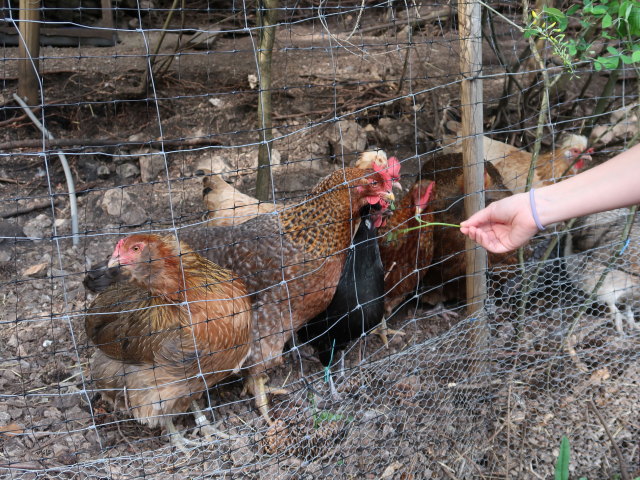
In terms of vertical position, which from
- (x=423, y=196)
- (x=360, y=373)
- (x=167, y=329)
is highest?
(x=423, y=196)

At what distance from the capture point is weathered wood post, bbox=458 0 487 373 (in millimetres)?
2689

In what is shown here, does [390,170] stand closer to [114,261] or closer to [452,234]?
[452,234]

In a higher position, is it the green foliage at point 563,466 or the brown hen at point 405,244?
the brown hen at point 405,244

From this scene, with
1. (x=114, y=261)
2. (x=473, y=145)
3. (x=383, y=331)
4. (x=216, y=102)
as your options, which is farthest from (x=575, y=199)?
(x=216, y=102)

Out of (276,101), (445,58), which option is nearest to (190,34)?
(276,101)

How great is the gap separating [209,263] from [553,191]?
1.75 metres

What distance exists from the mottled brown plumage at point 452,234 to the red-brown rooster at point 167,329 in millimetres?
1566

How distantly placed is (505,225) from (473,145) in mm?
955

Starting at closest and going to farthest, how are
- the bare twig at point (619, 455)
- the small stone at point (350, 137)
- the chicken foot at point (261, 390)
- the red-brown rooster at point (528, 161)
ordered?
the bare twig at point (619, 455), the chicken foot at point (261, 390), the red-brown rooster at point (528, 161), the small stone at point (350, 137)

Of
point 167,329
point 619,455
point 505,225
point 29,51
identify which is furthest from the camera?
point 29,51

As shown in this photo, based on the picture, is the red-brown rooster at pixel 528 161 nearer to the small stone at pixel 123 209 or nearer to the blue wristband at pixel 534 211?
the small stone at pixel 123 209

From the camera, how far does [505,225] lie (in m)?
2.00

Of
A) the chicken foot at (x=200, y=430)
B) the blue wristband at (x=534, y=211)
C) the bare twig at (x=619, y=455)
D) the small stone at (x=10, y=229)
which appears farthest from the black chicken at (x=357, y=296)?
the small stone at (x=10, y=229)

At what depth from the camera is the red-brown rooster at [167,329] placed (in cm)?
268
